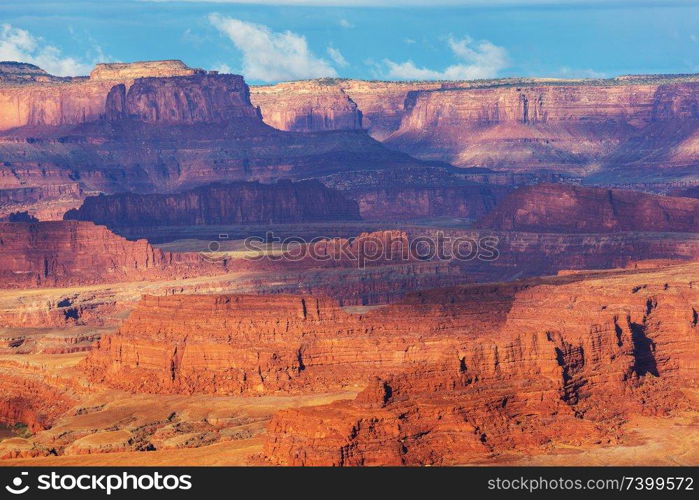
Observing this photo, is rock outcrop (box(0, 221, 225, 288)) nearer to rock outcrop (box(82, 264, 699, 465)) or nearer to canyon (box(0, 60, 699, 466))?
canyon (box(0, 60, 699, 466))

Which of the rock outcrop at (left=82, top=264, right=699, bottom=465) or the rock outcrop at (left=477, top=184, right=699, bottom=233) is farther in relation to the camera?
the rock outcrop at (left=477, top=184, right=699, bottom=233)

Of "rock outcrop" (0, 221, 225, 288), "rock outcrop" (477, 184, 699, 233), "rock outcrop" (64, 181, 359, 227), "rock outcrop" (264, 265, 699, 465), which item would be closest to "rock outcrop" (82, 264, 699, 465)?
"rock outcrop" (264, 265, 699, 465)

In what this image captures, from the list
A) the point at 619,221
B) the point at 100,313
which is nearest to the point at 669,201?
A: the point at 619,221

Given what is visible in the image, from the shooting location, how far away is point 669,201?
165 metres

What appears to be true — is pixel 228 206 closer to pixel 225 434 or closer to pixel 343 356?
pixel 343 356

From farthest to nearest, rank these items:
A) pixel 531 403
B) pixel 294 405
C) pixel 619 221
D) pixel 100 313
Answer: pixel 619 221, pixel 100 313, pixel 294 405, pixel 531 403

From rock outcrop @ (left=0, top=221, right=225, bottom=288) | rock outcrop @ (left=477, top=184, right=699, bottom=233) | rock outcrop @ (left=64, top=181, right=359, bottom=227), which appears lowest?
rock outcrop @ (left=0, top=221, right=225, bottom=288)

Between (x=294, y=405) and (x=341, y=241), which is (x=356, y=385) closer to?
(x=294, y=405)

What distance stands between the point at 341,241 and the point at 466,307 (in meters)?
42.0

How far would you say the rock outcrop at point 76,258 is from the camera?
151m

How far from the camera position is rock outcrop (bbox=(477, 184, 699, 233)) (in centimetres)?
16238

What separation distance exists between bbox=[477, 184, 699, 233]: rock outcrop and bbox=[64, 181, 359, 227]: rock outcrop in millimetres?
21830

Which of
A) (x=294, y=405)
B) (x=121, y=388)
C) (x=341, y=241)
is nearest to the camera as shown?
(x=294, y=405)

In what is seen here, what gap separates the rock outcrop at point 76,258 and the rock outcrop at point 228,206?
3090cm
